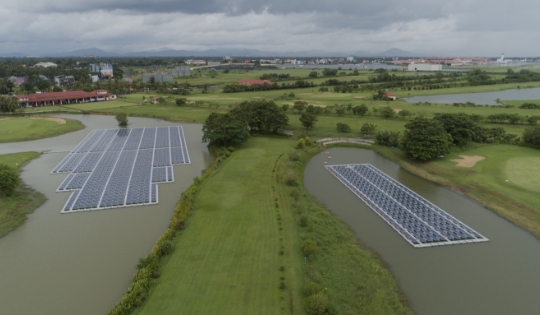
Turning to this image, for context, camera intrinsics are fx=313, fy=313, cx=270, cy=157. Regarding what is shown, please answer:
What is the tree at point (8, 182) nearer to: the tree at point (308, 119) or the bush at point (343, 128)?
the tree at point (308, 119)

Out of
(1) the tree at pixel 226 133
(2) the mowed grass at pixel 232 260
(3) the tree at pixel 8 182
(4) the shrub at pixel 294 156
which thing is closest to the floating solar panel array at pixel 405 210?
(4) the shrub at pixel 294 156

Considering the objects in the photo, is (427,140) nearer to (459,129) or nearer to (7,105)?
(459,129)

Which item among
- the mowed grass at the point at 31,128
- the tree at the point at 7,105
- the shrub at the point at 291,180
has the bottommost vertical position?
the shrub at the point at 291,180

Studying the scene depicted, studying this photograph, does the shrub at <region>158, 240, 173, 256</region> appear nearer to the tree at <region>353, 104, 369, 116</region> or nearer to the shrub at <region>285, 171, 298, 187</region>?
the shrub at <region>285, 171, 298, 187</region>

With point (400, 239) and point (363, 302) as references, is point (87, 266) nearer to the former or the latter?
point (363, 302)

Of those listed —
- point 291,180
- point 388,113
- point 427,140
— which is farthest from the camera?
point 388,113

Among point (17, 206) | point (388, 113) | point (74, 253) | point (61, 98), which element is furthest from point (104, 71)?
point (74, 253)
